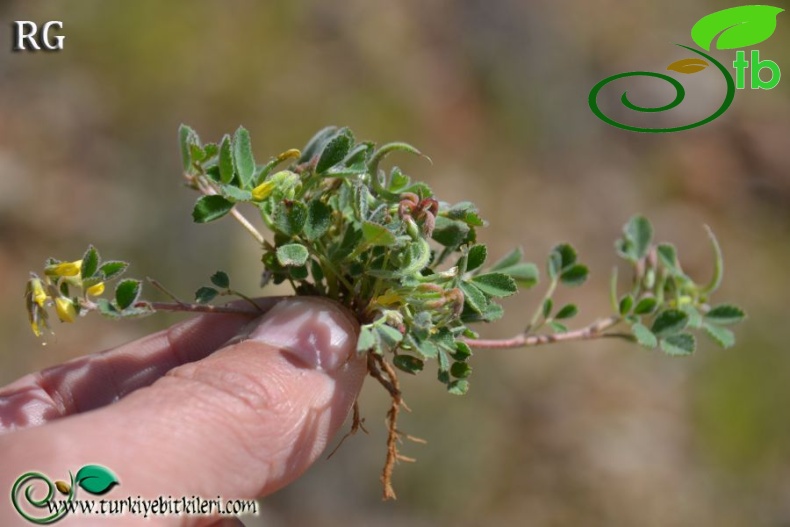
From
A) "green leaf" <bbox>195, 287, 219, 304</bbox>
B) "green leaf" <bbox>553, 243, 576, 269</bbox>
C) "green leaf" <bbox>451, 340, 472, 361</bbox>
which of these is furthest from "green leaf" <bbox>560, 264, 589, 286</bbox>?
"green leaf" <bbox>195, 287, 219, 304</bbox>

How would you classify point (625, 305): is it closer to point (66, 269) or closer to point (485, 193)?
point (66, 269)

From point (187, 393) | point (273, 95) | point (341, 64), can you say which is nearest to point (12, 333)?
point (273, 95)

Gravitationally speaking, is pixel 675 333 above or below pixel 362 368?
above

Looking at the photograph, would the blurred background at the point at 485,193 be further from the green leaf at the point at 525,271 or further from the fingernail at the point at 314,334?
the fingernail at the point at 314,334

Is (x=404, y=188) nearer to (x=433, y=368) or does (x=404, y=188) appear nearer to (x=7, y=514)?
(x=7, y=514)

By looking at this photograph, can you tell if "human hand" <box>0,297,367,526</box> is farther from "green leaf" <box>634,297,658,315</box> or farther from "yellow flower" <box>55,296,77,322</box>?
"green leaf" <box>634,297,658,315</box>
